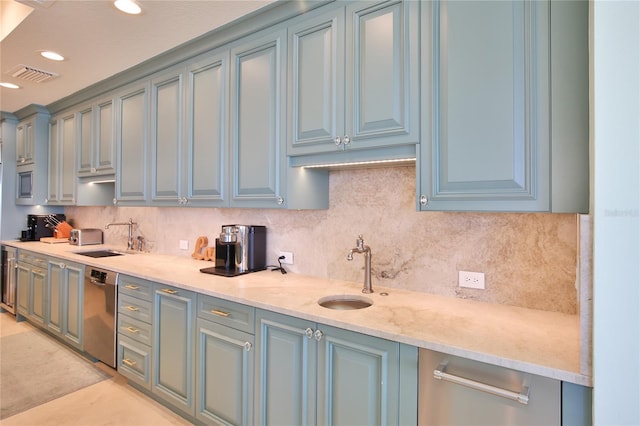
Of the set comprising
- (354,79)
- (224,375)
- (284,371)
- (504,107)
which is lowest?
(224,375)

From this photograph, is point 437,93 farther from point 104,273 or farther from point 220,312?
point 104,273

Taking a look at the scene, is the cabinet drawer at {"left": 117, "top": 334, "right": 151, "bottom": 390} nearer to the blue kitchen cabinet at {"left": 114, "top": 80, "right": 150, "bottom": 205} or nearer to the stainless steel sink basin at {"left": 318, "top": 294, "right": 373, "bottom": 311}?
the blue kitchen cabinet at {"left": 114, "top": 80, "right": 150, "bottom": 205}

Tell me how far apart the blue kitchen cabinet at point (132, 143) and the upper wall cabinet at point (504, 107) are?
2.39m

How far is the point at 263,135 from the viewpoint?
6.98 ft

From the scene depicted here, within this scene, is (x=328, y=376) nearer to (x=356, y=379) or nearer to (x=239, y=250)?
(x=356, y=379)

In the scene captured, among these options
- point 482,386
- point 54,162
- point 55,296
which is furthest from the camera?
point 54,162

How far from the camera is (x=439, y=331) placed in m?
1.31

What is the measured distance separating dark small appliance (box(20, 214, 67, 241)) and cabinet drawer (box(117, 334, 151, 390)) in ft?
9.26

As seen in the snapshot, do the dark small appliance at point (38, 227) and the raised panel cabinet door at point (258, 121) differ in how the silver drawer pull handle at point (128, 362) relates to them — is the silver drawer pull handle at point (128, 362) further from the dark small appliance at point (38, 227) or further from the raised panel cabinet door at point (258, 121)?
the dark small appliance at point (38, 227)

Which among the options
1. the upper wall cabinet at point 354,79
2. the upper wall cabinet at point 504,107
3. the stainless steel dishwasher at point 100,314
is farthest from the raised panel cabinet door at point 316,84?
the stainless steel dishwasher at point 100,314

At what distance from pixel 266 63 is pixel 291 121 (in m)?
0.44

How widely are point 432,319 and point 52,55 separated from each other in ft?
11.0

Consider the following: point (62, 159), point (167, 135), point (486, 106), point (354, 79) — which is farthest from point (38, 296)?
point (486, 106)

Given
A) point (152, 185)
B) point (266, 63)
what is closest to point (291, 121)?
point (266, 63)
